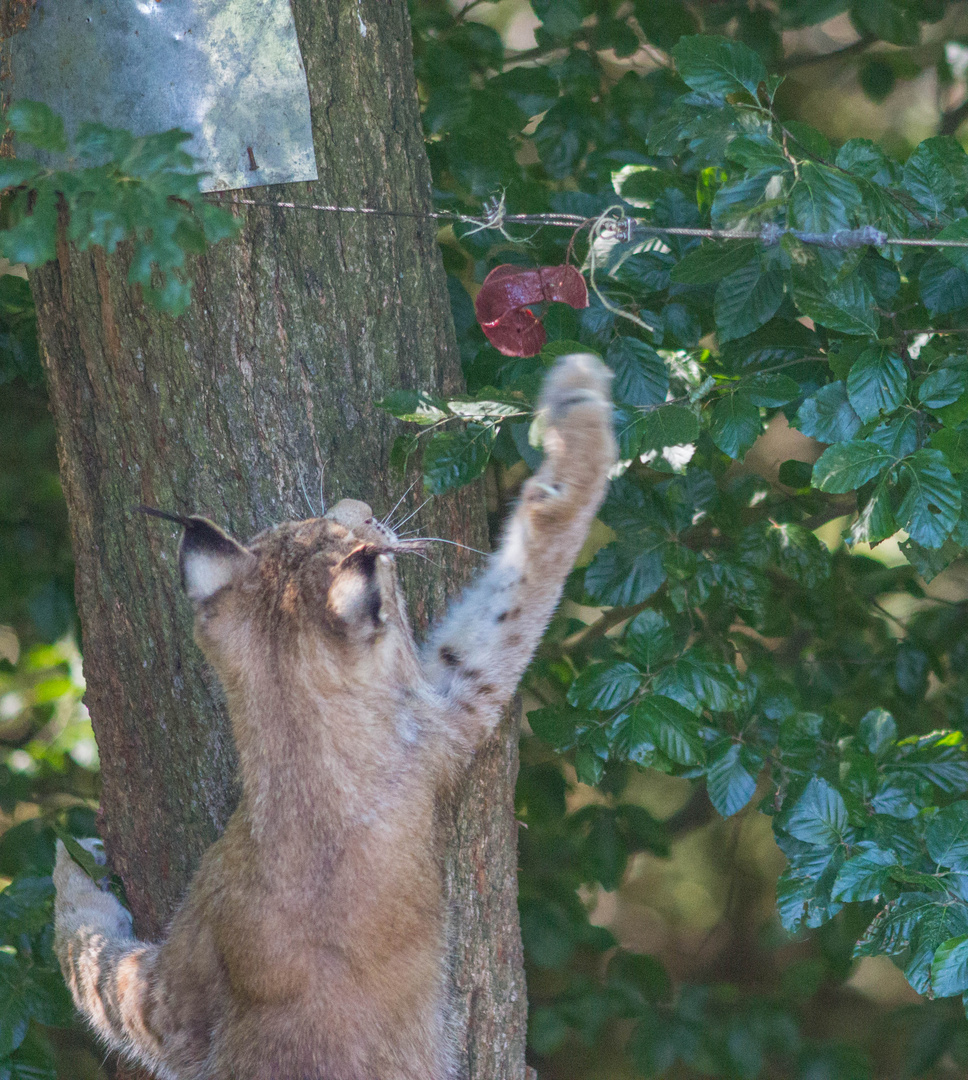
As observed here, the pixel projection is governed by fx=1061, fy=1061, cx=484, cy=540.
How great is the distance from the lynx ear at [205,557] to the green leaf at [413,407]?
16.4 inches

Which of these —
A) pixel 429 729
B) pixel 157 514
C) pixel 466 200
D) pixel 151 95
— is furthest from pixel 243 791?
pixel 466 200

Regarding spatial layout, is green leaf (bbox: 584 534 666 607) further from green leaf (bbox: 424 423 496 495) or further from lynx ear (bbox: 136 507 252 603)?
lynx ear (bbox: 136 507 252 603)

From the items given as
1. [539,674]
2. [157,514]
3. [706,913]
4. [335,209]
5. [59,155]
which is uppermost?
[59,155]

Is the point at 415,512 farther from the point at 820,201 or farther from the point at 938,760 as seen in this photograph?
the point at 938,760

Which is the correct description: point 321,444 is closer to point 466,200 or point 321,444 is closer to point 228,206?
point 228,206

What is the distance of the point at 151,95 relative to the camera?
6.94 feet

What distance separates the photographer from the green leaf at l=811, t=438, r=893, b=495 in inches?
78.4

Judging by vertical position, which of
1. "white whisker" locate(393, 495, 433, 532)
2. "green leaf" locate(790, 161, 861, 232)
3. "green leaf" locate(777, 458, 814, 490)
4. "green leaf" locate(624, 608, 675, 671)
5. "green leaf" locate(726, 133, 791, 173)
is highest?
"green leaf" locate(726, 133, 791, 173)

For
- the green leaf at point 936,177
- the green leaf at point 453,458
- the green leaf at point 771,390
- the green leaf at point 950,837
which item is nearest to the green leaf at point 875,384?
the green leaf at point 771,390

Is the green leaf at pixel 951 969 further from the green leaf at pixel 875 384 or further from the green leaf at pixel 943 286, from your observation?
the green leaf at pixel 943 286

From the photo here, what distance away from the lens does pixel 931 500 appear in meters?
Result: 1.97

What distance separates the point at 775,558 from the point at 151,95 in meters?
1.85

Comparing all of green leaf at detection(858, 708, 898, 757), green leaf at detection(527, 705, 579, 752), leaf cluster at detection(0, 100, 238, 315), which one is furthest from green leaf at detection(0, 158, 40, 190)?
green leaf at detection(858, 708, 898, 757)

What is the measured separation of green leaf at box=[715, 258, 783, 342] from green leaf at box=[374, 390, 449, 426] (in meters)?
0.66
